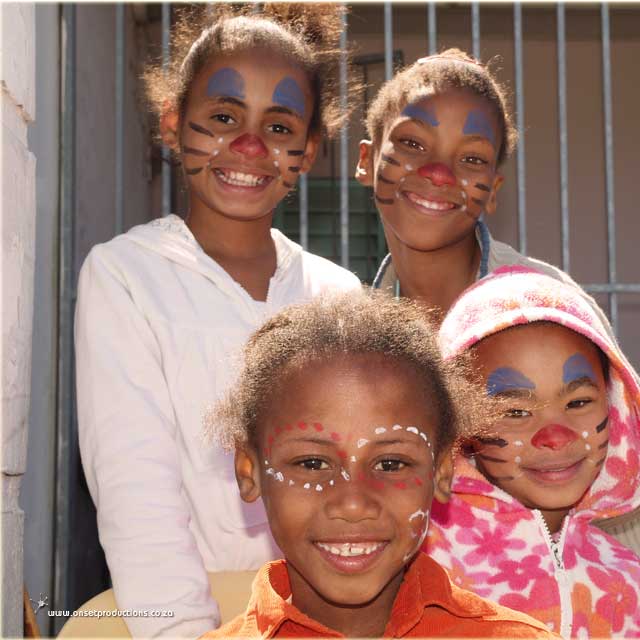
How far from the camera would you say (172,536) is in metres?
1.87

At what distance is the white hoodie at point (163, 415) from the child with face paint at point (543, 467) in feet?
1.54

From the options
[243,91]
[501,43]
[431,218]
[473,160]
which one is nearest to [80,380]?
[243,91]

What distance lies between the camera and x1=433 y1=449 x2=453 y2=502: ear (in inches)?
66.5

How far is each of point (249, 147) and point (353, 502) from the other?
3.48 feet

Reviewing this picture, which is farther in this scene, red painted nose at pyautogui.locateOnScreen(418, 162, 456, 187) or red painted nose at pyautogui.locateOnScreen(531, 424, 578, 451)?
red painted nose at pyautogui.locateOnScreen(418, 162, 456, 187)

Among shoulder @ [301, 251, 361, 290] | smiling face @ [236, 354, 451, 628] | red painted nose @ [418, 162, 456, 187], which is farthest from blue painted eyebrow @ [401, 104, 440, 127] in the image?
smiling face @ [236, 354, 451, 628]

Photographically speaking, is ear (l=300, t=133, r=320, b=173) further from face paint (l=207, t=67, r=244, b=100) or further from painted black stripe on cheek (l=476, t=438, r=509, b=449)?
painted black stripe on cheek (l=476, t=438, r=509, b=449)

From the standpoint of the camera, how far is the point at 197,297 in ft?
7.18

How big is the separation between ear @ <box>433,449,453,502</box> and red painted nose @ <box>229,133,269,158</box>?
0.93 m

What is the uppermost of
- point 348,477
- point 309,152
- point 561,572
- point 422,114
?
point 422,114

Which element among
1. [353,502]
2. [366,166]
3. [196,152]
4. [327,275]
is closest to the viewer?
[353,502]

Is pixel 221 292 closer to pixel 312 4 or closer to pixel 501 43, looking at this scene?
pixel 312 4

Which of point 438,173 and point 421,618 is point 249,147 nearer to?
point 438,173

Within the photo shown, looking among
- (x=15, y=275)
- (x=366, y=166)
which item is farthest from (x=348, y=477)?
(x=366, y=166)
